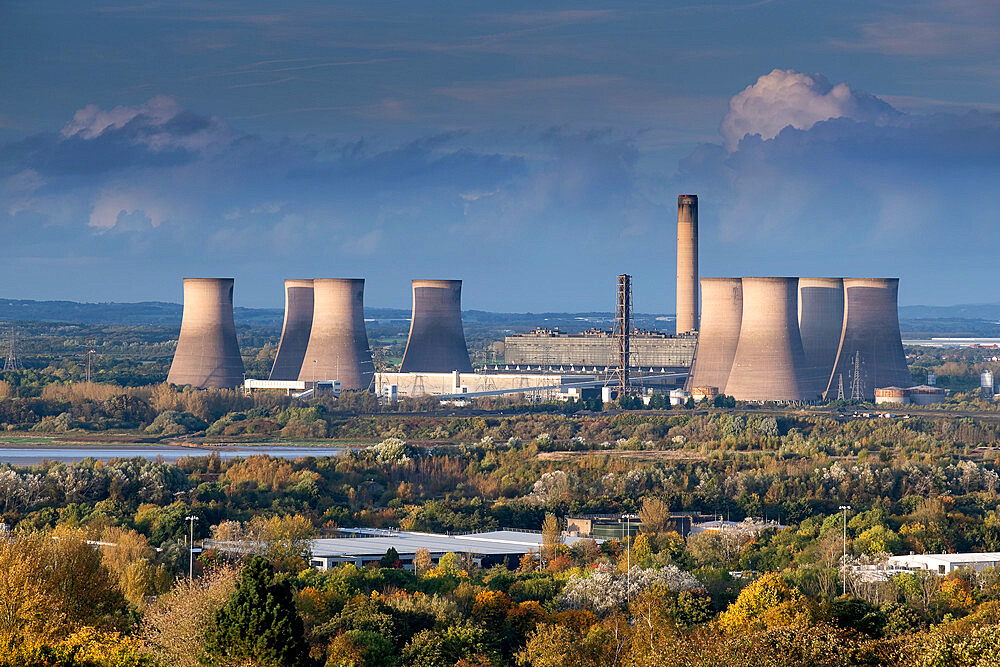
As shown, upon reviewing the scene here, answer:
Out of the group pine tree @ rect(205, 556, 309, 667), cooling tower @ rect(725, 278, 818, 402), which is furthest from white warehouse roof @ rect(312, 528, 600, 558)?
cooling tower @ rect(725, 278, 818, 402)

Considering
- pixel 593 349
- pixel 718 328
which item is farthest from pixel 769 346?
pixel 593 349

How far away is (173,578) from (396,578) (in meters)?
3.64

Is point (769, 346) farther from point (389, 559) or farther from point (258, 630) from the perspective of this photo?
point (258, 630)

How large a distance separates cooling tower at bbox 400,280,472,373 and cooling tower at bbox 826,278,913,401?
1690cm

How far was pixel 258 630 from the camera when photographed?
19422 millimetres

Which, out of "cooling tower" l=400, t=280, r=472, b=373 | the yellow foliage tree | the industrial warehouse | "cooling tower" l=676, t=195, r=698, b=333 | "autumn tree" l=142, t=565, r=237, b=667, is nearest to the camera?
"autumn tree" l=142, t=565, r=237, b=667

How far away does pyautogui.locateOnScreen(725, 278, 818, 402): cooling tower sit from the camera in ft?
236

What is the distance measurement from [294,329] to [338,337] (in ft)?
16.8

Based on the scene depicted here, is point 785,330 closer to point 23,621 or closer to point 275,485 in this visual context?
point 275,485

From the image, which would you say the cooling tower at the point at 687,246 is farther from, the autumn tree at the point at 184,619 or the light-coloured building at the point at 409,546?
the autumn tree at the point at 184,619

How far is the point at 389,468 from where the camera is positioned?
166 ft

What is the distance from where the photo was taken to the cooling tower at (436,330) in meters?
82.9

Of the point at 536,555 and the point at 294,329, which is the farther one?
the point at 294,329

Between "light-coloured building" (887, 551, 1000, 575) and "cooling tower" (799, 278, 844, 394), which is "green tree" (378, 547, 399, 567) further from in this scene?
"cooling tower" (799, 278, 844, 394)
